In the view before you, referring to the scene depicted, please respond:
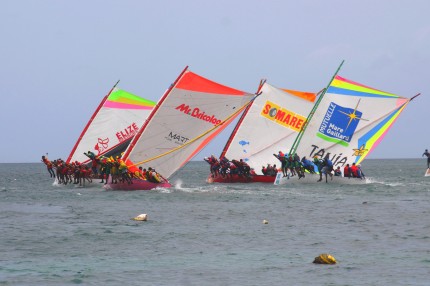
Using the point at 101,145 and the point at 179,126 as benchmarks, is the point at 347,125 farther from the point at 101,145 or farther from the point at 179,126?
the point at 101,145

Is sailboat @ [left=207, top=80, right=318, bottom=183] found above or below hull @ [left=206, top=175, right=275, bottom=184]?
above

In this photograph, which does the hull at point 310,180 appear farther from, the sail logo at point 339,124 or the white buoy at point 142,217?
the white buoy at point 142,217

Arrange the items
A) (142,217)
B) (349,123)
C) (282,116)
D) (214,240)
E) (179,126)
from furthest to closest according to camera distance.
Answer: (282,116) → (349,123) → (179,126) → (142,217) → (214,240)

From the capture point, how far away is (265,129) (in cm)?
6169

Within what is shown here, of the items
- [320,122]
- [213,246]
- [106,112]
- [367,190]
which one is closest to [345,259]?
[213,246]

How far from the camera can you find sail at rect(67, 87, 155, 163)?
59625mm

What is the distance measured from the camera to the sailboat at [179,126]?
153 ft

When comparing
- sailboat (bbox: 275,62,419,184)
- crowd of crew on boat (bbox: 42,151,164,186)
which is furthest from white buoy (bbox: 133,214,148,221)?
sailboat (bbox: 275,62,419,184)

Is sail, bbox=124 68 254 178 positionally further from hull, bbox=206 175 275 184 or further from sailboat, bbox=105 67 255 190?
hull, bbox=206 175 275 184

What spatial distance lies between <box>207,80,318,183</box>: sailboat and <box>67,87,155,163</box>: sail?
6.95 metres

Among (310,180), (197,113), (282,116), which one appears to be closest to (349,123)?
(310,180)

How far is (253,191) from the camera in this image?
51.2 metres

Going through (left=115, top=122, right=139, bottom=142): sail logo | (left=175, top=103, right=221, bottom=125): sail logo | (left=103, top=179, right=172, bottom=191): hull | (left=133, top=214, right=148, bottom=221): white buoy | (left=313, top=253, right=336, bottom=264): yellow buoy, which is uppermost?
(left=175, top=103, right=221, bottom=125): sail logo

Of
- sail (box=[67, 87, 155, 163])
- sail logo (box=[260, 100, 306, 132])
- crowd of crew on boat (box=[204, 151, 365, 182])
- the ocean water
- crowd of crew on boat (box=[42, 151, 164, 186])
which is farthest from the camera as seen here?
sail logo (box=[260, 100, 306, 132])
